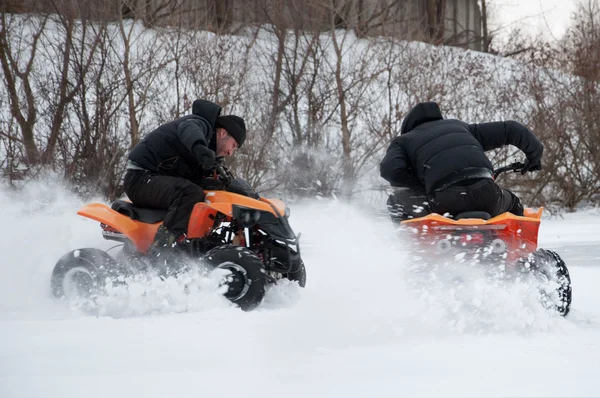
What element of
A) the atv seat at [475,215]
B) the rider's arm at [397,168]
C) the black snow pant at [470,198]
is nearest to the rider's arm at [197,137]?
the rider's arm at [397,168]

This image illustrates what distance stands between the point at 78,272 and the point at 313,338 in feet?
7.57

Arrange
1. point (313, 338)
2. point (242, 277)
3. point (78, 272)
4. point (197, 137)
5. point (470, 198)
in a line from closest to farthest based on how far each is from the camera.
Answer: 1. point (313, 338)
2. point (470, 198)
3. point (242, 277)
4. point (197, 137)
5. point (78, 272)

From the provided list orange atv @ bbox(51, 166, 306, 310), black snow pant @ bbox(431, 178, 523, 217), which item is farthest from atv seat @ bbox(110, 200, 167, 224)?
black snow pant @ bbox(431, 178, 523, 217)

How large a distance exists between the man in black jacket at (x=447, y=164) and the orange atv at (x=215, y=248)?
2.98ft

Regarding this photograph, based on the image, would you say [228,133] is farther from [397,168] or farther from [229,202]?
[397,168]

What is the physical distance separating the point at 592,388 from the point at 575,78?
45.9ft

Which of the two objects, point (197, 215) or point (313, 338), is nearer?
point (313, 338)

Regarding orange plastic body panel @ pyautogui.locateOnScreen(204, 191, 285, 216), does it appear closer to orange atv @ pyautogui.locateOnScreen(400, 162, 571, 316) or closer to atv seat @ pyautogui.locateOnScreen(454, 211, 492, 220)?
orange atv @ pyautogui.locateOnScreen(400, 162, 571, 316)

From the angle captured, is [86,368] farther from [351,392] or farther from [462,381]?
[462,381]

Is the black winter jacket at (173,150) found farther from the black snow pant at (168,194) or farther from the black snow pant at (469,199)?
the black snow pant at (469,199)

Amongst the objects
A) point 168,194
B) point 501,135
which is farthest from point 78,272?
point 501,135

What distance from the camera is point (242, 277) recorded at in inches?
230

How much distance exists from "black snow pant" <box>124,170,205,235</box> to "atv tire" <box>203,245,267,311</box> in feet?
1.49

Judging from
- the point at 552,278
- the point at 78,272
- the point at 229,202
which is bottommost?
the point at 78,272
